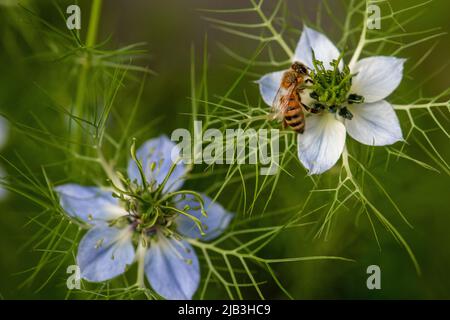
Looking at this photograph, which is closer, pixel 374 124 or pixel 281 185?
pixel 374 124

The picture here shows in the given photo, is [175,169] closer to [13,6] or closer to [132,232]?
[132,232]

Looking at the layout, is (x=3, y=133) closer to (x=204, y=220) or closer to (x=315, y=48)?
(x=204, y=220)

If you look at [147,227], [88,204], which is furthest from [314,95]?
[88,204]

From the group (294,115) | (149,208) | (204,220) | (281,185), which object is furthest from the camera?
(281,185)

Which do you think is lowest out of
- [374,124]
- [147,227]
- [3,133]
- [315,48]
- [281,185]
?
[147,227]

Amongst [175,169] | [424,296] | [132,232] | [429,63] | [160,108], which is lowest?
[424,296]
